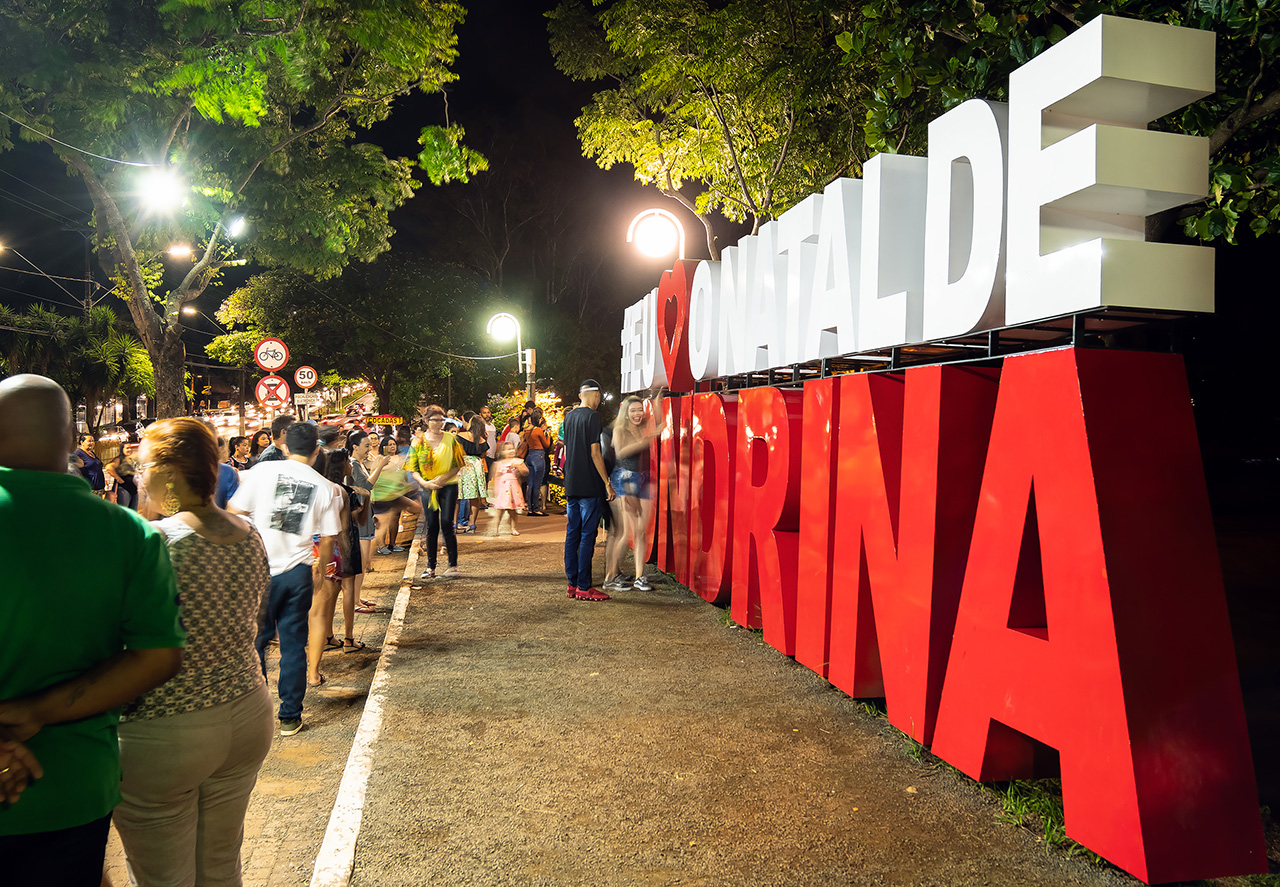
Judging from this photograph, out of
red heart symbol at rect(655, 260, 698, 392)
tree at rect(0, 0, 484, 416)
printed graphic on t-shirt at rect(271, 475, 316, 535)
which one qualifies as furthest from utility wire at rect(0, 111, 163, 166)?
printed graphic on t-shirt at rect(271, 475, 316, 535)

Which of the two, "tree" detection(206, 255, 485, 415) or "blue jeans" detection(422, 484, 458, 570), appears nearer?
"blue jeans" detection(422, 484, 458, 570)

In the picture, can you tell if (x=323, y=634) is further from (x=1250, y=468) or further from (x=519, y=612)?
(x=1250, y=468)

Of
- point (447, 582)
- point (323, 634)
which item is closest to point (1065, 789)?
point (323, 634)

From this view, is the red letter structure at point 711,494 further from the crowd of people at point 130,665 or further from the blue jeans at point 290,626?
the crowd of people at point 130,665

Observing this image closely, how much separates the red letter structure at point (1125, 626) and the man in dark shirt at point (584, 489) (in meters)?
4.92

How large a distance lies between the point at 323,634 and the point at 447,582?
325 cm

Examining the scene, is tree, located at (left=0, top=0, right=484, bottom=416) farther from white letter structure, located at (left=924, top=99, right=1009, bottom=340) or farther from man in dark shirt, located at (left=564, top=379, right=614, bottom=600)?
white letter structure, located at (left=924, top=99, right=1009, bottom=340)

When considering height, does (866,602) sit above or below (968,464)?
below

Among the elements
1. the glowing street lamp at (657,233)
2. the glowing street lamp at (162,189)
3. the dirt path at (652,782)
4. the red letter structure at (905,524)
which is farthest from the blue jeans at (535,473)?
the red letter structure at (905,524)

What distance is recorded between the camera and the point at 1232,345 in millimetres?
21047

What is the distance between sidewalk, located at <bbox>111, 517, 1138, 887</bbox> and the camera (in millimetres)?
3652

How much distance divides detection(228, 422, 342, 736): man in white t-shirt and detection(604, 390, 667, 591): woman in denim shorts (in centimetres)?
410

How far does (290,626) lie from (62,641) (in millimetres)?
3281

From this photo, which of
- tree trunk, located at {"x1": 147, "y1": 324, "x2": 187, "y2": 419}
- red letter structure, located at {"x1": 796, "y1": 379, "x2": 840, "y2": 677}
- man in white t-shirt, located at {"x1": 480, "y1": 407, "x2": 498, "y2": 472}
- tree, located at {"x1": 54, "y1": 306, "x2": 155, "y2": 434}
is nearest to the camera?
red letter structure, located at {"x1": 796, "y1": 379, "x2": 840, "y2": 677}
